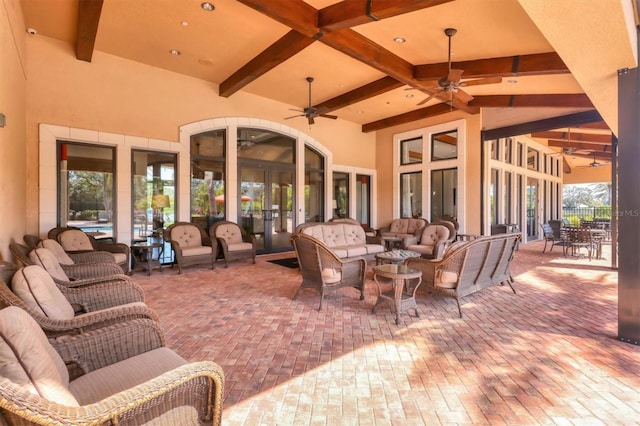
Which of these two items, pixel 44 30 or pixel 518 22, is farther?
pixel 44 30

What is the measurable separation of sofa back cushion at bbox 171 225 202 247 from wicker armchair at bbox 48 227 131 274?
41.2 inches

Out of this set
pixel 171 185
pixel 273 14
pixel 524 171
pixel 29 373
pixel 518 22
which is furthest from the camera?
pixel 524 171

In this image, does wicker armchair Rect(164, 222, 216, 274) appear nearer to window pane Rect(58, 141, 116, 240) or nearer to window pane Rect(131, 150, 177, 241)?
window pane Rect(131, 150, 177, 241)

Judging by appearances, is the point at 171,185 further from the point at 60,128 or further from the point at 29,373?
the point at 29,373

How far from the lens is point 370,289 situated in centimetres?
519

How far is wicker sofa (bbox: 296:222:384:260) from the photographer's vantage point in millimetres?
6242

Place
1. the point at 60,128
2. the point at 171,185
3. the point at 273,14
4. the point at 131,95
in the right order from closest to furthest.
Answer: the point at 273,14 → the point at 60,128 → the point at 131,95 → the point at 171,185

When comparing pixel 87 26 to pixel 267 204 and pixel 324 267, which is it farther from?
pixel 267 204

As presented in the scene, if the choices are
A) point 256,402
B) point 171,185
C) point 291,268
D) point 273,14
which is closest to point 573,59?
point 273,14

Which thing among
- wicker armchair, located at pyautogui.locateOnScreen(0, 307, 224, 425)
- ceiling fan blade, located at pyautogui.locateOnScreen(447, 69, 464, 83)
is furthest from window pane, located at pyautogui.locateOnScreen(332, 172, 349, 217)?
wicker armchair, located at pyautogui.locateOnScreen(0, 307, 224, 425)

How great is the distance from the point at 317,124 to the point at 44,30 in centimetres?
673

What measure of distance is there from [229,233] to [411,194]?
661 centimetres

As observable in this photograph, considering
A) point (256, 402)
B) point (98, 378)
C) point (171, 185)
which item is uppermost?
point (171, 185)

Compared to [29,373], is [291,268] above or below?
below
